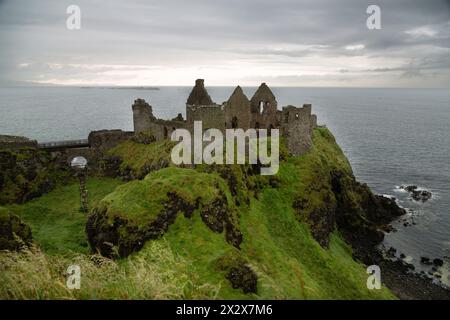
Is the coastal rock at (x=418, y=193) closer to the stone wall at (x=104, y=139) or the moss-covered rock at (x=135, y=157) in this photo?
the moss-covered rock at (x=135, y=157)

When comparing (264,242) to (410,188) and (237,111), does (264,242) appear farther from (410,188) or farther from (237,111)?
(410,188)

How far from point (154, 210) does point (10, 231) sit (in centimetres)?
863

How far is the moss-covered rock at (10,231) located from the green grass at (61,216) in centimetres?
380

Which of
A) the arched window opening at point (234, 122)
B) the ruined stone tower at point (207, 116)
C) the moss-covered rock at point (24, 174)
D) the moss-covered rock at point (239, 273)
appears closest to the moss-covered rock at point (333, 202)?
the arched window opening at point (234, 122)

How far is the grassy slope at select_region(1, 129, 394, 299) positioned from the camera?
22625 millimetres

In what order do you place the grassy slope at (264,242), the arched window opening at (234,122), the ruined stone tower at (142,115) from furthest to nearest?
1. the ruined stone tower at (142,115)
2. the arched window opening at (234,122)
3. the grassy slope at (264,242)

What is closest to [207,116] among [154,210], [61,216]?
[154,210]

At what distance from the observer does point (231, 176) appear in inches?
1506

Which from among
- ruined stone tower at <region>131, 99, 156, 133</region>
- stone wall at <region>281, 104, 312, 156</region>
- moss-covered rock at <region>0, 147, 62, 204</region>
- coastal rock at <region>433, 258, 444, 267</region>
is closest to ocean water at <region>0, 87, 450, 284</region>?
coastal rock at <region>433, 258, 444, 267</region>

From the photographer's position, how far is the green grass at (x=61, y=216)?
3218cm

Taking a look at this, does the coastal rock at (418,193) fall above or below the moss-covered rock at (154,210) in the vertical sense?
below

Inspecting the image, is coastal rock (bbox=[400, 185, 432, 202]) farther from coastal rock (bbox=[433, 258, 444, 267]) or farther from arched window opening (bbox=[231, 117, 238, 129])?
arched window opening (bbox=[231, 117, 238, 129])

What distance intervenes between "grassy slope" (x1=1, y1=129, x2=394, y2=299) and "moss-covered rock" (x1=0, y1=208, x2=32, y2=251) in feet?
19.2
